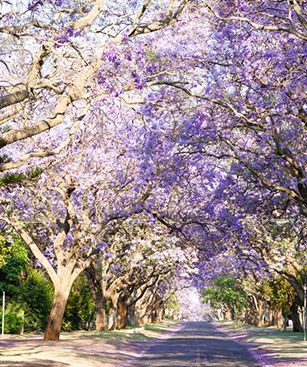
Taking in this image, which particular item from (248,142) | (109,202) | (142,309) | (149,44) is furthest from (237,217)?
(142,309)

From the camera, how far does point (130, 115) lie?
2489 centimetres

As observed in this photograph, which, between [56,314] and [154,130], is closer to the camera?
[154,130]

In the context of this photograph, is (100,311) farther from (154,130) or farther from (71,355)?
(154,130)

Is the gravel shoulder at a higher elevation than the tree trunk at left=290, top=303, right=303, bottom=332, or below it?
below

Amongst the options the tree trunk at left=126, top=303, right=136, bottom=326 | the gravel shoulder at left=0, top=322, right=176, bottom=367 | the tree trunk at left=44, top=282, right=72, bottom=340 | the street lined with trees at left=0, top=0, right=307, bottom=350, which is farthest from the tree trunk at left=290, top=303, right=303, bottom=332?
the tree trunk at left=44, top=282, right=72, bottom=340

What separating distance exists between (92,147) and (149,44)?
991 centimetres

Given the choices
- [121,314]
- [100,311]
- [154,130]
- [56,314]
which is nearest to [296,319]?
[121,314]

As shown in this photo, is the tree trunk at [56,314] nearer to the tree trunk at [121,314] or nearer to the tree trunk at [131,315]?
the tree trunk at [121,314]

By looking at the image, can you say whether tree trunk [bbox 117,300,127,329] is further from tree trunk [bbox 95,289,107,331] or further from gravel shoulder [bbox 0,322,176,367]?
gravel shoulder [bbox 0,322,176,367]

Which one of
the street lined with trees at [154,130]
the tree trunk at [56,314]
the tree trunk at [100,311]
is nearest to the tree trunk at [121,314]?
the tree trunk at [100,311]

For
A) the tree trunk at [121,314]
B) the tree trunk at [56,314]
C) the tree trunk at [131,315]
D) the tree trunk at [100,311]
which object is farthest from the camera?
the tree trunk at [131,315]

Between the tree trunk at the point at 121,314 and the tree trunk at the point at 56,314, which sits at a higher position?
the tree trunk at the point at 121,314

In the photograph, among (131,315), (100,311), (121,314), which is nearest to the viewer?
(100,311)

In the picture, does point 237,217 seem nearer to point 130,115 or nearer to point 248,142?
point 248,142
